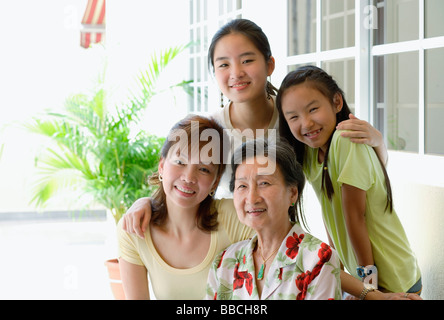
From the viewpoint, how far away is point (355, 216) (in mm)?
1770

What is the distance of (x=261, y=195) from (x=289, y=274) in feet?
0.75

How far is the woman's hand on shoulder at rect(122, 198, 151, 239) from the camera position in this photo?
1.74 meters

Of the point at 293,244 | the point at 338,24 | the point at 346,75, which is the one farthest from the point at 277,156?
the point at 338,24

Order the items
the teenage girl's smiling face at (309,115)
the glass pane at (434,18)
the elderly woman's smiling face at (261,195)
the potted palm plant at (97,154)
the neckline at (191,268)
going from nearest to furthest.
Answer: the elderly woman's smiling face at (261,195) < the neckline at (191,268) < the teenage girl's smiling face at (309,115) < the glass pane at (434,18) < the potted palm plant at (97,154)

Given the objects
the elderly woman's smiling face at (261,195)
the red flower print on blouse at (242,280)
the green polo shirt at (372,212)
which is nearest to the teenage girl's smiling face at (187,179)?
the elderly woman's smiling face at (261,195)

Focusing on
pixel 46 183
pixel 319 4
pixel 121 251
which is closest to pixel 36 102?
pixel 46 183

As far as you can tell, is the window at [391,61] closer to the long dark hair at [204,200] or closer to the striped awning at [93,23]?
the long dark hair at [204,200]

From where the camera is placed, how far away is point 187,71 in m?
5.84

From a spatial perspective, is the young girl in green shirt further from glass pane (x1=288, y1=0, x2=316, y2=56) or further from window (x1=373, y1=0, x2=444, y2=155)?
glass pane (x1=288, y1=0, x2=316, y2=56)

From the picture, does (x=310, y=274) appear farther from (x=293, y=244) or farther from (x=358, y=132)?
(x=358, y=132)

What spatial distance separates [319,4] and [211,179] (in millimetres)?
1864

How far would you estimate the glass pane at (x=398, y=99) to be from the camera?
2.41 metres

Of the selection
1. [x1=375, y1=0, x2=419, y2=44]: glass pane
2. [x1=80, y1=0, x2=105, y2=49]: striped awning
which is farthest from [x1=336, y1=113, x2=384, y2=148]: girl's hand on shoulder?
[x1=80, y1=0, x2=105, y2=49]: striped awning

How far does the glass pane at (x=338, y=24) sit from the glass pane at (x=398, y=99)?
11.1 inches
